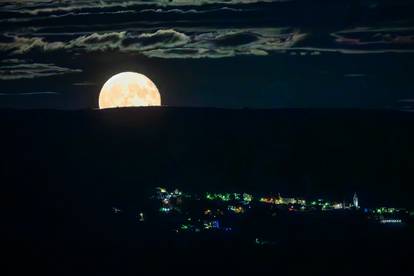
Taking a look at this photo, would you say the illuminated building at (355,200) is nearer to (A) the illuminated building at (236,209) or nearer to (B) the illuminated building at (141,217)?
(A) the illuminated building at (236,209)

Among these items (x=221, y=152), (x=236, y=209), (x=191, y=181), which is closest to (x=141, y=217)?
(x=236, y=209)

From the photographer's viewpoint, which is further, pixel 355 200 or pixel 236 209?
pixel 355 200

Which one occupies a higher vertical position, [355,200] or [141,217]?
[355,200]

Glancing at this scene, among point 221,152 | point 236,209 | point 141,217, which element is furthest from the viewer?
point 221,152

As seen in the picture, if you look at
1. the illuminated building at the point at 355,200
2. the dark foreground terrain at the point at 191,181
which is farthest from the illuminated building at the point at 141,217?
the illuminated building at the point at 355,200

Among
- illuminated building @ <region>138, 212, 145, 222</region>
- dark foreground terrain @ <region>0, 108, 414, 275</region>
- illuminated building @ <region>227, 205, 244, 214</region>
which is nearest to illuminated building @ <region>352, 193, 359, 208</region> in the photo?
dark foreground terrain @ <region>0, 108, 414, 275</region>

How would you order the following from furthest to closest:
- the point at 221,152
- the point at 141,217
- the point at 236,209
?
the point at 221,152
the point at 236,209
the point at 141,217

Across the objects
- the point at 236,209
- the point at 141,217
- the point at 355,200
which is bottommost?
the point at 141,217

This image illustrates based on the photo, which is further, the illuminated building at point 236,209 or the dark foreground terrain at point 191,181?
the illuminated building at point 236,209

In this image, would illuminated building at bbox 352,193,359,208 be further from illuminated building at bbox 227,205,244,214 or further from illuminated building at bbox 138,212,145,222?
illuminated building at bbox 138,212,145,222

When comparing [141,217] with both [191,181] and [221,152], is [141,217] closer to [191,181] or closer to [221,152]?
[191,181]
